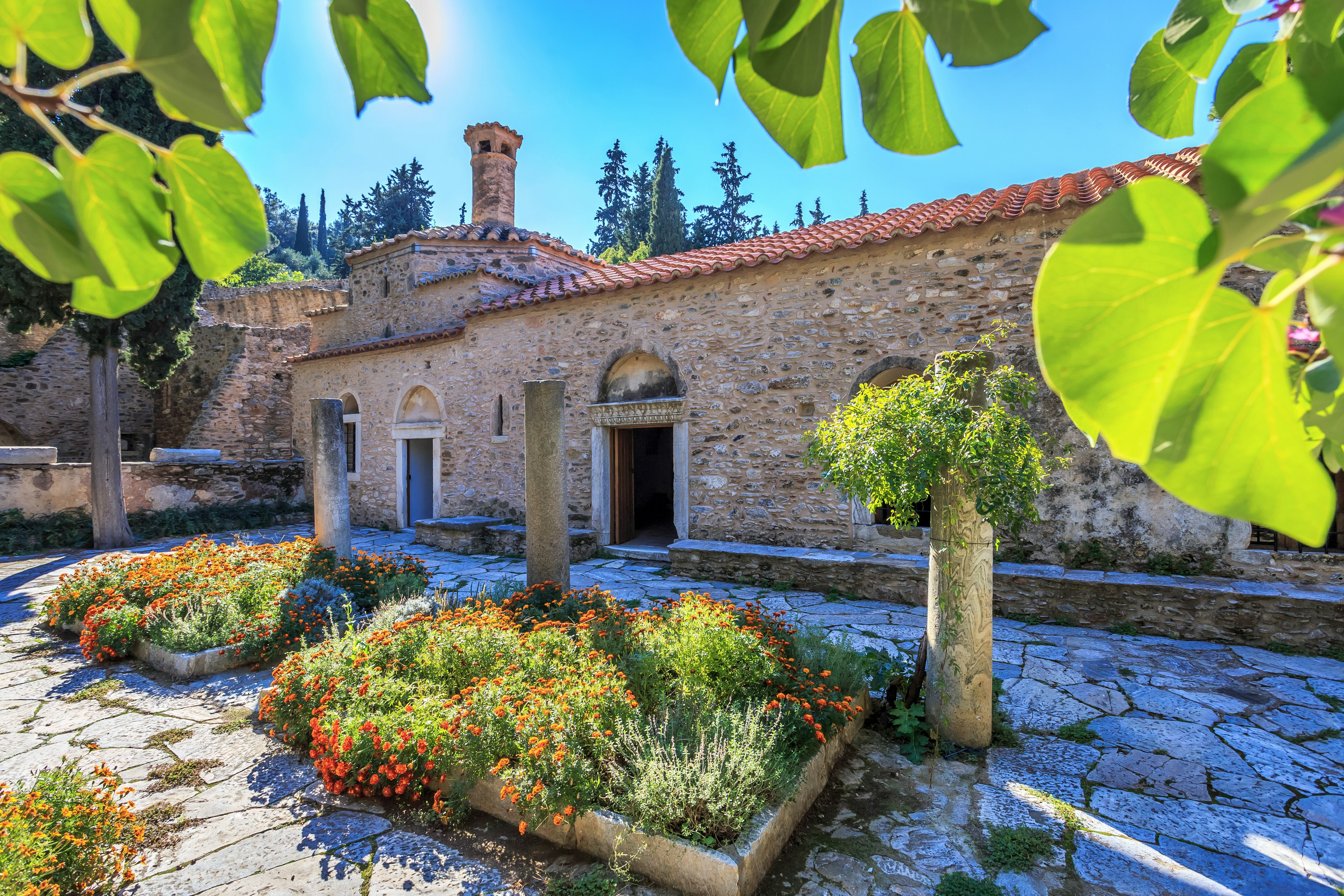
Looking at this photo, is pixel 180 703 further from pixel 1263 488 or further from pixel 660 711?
pixel 1263 488

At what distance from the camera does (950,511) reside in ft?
11.1

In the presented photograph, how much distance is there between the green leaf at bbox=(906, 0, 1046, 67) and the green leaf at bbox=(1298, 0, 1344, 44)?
0.18m

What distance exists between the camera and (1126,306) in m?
0.30

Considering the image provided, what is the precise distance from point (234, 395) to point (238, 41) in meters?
17.5

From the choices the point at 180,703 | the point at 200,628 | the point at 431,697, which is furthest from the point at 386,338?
the point at 431,697

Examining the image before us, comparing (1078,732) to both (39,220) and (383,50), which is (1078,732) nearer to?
(383,50)

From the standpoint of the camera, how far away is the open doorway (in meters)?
9.24

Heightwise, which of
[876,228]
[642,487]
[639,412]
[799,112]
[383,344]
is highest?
[876,228]

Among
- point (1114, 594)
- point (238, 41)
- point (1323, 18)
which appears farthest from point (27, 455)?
point (1114, 594)

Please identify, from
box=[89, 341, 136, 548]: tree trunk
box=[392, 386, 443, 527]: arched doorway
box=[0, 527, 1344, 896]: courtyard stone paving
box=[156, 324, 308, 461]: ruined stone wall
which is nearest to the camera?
box=[0, 527, 1344, 896]: courtyard stone paving

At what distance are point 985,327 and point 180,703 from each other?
24.7 ft

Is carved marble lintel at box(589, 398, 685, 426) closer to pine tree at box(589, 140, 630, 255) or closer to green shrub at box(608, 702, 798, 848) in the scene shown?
green shrub at box(608, 702, 798, 848)

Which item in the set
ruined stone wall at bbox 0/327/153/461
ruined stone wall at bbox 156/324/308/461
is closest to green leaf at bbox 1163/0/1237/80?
ruined stone wall at bbox 156/324/308/461

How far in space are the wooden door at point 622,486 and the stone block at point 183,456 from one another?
868cm
